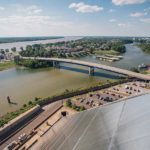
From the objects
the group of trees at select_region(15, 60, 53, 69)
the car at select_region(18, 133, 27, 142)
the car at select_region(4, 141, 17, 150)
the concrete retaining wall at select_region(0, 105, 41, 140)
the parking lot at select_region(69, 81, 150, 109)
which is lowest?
the car at select_region(4, 141, 17, 150)

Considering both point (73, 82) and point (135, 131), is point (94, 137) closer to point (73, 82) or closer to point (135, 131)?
point (135, 131)

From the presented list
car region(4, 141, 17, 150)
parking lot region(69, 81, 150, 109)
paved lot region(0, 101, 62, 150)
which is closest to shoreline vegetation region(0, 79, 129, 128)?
parking lot region(69, 81, 150, 109)

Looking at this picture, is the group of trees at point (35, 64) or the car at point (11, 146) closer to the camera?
the car at point (11, 146)

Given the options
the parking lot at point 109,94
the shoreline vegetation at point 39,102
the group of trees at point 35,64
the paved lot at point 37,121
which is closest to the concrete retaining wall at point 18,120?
the shoreline vegetation at point 39,102

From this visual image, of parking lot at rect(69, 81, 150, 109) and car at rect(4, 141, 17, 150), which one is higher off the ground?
parking lot at rect(69, 81, 150, 109)

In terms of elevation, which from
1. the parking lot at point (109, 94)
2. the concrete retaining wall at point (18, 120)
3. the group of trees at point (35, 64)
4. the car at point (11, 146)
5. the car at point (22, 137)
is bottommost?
the car at point (11, 146)

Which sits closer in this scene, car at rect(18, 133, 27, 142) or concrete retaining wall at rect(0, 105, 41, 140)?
car at rect(18, 133, 27, 142)

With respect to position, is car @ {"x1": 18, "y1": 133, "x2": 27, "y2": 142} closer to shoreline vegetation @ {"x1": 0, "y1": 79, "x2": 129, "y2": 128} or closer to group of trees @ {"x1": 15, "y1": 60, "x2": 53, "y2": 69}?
shoreline vegetation @ {"x1": 0, "y1": 79, "x2": 129, "y2": 128}

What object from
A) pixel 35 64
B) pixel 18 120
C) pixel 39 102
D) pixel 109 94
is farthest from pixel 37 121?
pixel 35 64

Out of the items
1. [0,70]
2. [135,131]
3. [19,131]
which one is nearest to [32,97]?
[19,131]

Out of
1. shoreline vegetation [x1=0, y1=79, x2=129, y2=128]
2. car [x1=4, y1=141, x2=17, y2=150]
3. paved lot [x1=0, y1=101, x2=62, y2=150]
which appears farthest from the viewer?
shoreline vegetation [x1=0, y1=79, x2=129, y2=128]

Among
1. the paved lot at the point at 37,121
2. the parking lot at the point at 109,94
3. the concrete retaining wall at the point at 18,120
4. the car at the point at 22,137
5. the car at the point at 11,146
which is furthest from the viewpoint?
the parking lot at the point at 109,94

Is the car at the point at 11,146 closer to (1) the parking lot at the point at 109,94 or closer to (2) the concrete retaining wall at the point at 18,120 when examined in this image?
(2) the concrete retaining wall at the point at 18,120
